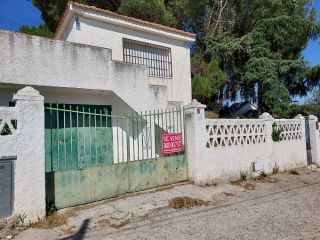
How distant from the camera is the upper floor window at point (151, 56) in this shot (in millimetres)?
11844

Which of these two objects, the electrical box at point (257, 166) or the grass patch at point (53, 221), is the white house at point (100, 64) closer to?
the grass patch at point (53, 221)

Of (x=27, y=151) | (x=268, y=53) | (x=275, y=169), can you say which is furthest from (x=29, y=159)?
(x=268, y=53)

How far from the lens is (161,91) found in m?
10.1

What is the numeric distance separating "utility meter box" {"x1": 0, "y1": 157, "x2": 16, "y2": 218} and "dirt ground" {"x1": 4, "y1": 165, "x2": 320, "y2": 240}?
16.2 inches

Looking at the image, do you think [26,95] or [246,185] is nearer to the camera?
[26,95]

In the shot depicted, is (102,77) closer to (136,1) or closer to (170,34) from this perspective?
(170,34)

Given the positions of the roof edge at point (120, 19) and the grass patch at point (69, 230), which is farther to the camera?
the roof edge at point (120, 19)

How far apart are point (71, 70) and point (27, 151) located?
3.43 metres

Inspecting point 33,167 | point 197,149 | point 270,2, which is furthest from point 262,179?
point 270,2

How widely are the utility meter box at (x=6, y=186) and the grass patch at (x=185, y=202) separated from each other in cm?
325

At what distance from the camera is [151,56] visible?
40.8 feet

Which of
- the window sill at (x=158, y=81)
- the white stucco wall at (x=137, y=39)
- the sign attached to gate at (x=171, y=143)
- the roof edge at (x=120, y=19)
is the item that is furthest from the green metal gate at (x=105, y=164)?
the roof edge at (x=120, y=19)

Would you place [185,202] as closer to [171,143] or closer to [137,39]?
[171,143]

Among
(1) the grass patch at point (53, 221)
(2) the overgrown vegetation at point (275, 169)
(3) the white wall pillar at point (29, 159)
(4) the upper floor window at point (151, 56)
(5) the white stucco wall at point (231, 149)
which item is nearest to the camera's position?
(3) the white wall pillar at point (29, 159)
